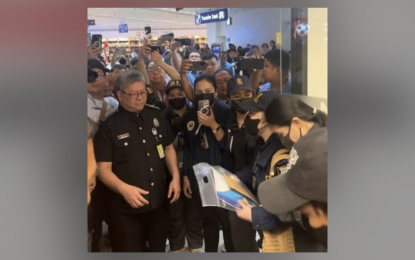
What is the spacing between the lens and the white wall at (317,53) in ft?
8.42

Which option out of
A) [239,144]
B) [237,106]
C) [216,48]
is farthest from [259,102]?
[216,48]

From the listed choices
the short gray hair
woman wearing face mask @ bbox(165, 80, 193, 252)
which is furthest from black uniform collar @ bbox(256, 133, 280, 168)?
the short gray hair

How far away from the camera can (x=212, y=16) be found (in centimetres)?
258

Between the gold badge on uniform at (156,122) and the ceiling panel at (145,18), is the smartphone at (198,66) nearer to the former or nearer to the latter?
the ceiling panel at (145,18)

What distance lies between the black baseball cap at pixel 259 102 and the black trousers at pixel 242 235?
25.1 inches

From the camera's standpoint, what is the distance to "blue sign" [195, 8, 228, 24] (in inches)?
101

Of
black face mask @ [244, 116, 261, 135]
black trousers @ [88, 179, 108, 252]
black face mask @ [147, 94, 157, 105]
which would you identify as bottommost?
black trousers @ [88, 179, 108, 252]

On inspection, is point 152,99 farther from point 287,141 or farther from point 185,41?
point 287,141

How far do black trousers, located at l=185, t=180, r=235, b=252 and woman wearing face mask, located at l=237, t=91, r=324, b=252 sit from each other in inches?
4.8

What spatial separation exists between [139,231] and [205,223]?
404 mm

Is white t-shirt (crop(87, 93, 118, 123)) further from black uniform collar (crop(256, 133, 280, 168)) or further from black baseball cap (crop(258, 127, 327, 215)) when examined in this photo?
black baseball cap (crop(258, 127, 327, 215))
